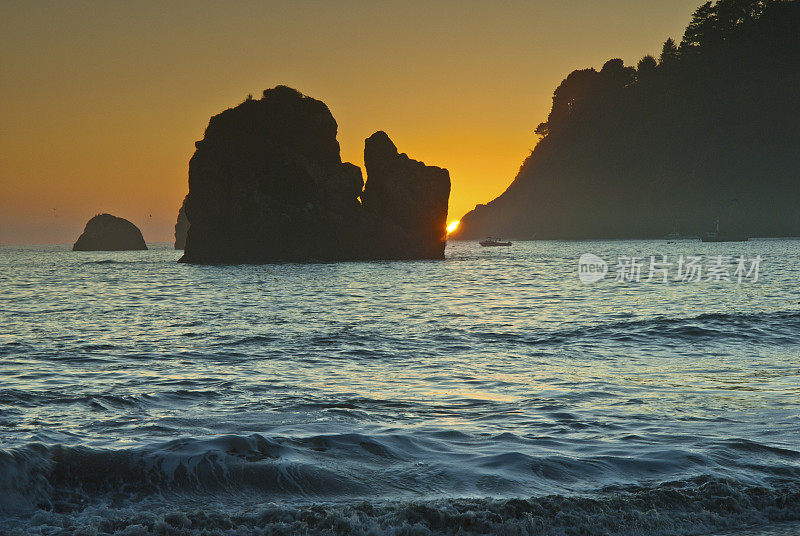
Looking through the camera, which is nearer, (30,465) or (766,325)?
(30,465)

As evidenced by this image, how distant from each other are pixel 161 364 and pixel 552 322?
43.6 ft

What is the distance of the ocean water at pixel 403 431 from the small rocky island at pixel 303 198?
7793 cm

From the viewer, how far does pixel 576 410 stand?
10250 millimetres

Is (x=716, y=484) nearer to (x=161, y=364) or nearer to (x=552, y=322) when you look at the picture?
(x=161, y=364)

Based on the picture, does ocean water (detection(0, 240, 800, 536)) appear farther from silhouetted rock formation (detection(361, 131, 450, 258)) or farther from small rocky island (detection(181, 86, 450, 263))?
silhouetted rock formation (detection(361, 131, 450, 258))

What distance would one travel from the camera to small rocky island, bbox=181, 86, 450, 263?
322 feet

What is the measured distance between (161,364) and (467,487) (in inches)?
399

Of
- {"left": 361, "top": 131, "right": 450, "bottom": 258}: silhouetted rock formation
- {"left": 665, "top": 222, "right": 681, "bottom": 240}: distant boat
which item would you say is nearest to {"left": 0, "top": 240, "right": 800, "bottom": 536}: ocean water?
{"left": 361, "top": 131, "right": 450, "bottom": 258}: silhouetted rock formation

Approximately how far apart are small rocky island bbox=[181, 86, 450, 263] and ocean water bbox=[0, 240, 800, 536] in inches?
3068

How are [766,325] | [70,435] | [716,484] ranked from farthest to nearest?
[766,325], [70,435], [716,484]

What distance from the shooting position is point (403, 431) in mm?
8992

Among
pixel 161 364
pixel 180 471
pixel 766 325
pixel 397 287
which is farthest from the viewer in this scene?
pixel 397 287

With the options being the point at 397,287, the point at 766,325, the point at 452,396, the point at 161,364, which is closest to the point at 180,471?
the point at 452,396

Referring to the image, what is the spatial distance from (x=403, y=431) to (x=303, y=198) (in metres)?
90.9
